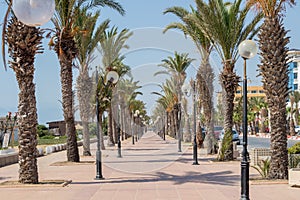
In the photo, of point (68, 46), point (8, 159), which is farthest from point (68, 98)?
point (8, 159)

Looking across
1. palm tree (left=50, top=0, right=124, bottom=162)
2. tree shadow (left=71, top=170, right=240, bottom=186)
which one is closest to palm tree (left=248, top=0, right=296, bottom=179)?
tree shadow (left=71, top=170, right=240, bottom=186)

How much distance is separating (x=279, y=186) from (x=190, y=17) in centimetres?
1098

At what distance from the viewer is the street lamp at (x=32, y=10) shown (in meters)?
8.88

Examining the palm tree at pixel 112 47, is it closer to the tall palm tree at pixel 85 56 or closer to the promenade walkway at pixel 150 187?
the tall palm tree at pixel 85 56

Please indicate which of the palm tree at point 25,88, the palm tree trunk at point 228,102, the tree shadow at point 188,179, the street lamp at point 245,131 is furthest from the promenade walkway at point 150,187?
the palm tree trunk at point 228,102

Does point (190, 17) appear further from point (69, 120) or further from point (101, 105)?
point (101, 105)

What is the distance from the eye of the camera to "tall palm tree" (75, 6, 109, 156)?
942 inches

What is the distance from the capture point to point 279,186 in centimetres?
1351

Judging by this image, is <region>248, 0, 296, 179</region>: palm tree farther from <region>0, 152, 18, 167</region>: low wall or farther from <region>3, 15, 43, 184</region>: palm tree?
<region>0, 152, 18, 167</region>: low wall

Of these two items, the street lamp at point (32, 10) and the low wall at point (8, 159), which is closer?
the street lamp at point (32, 10)

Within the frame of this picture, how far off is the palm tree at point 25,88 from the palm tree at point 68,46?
5.28m

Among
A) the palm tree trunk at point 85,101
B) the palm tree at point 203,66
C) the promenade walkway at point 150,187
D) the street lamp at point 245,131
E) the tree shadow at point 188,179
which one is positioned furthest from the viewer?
the palm tree trunk at point 85,101

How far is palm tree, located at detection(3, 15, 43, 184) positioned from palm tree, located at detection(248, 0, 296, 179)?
6945 millimetres

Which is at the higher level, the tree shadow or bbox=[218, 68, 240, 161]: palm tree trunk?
bbox=[218, 68, 240, 161]: palm tree trunk
